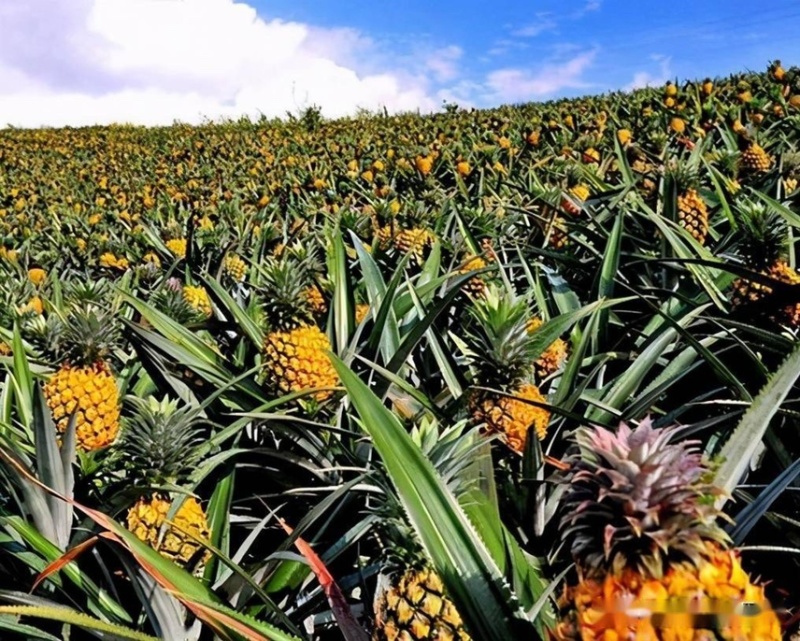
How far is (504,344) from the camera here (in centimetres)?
141

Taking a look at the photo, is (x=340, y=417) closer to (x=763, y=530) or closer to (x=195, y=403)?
(x=195, y=403)

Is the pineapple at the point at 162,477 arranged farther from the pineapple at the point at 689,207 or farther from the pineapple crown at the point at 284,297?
the pineapple at the point at 689,207

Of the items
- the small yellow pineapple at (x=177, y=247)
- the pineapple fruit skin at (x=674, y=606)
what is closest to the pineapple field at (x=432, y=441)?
the pineapple fruit skin at (x=674, y=606)

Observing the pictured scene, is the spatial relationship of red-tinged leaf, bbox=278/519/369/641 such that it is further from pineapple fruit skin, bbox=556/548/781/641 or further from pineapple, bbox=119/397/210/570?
pineapple fruit skin, bbox=556/548/781/641

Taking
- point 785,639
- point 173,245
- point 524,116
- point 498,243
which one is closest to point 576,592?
point 785,639

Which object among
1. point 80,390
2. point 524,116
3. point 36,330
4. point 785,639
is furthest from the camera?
point 524,116

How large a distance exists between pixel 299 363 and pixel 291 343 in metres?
0.06

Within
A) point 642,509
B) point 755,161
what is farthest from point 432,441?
point 755,161

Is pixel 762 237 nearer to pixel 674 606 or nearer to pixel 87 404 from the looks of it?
pixel 674 606

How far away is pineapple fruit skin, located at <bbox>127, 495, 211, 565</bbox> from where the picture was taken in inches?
52.4

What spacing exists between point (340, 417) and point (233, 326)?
54cm

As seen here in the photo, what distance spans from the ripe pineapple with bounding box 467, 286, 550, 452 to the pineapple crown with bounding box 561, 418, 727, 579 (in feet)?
2.28

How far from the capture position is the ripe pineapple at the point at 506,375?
4.52 ft

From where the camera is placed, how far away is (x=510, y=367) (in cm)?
142
